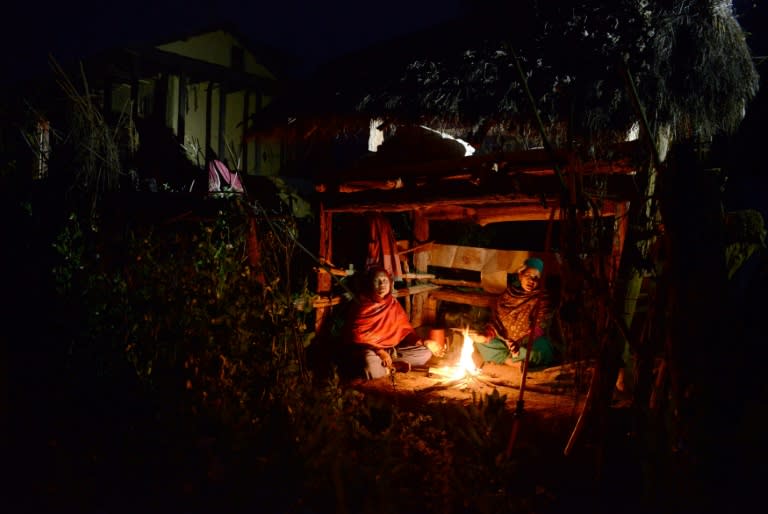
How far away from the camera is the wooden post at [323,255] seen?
8242 mm

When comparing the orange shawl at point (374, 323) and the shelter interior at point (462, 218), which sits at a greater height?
the shelter interior at point (462, 218)

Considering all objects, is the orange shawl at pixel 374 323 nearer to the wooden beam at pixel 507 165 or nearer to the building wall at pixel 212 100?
the wooden beam at pixel 507 165

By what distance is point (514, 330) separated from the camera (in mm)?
8547

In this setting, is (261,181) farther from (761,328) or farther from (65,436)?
(761,328)

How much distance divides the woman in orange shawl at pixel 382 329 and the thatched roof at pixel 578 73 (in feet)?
9.87

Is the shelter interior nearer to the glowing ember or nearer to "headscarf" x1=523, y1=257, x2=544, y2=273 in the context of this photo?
"headscarf" x1=523, y1=257, x2=544, y2=273

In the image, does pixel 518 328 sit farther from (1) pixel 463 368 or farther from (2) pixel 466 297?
(2) pixel 466 297

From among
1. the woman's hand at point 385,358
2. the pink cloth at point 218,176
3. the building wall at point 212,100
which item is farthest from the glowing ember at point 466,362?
the building wall at point 212,100

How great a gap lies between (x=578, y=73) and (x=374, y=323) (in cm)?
488

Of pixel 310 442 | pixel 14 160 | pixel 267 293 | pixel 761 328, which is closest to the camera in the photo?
pixel 761 328

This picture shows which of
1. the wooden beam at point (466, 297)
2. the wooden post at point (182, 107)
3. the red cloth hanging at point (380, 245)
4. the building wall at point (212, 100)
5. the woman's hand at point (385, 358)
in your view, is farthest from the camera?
the building wall at point (212, 100)

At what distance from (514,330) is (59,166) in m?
6.80

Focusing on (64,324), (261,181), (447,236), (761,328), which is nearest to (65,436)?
(64,324)

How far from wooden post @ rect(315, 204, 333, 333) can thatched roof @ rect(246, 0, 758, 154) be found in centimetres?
207
